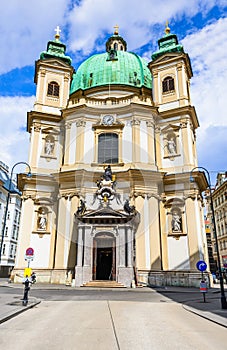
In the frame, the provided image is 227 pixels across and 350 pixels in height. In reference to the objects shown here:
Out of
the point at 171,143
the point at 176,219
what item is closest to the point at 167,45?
the point at 171,143

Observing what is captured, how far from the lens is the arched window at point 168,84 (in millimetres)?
32594

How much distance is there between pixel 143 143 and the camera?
2872cm

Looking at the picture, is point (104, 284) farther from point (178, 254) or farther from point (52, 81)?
point (52, 81)

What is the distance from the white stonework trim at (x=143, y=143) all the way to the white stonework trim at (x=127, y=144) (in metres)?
1.15

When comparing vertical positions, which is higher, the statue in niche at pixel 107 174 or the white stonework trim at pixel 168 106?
the white stonework trim at pixel 168 106

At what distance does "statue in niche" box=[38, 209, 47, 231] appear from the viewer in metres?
27.3

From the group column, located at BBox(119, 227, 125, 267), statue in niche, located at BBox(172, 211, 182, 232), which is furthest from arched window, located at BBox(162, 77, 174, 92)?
column, located at BBox(119, 227, 125, 267)

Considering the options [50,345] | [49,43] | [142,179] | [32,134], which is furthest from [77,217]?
[49,43]

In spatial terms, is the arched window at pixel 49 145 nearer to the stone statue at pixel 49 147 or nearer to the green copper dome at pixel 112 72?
the stone statue at pixel 49 147

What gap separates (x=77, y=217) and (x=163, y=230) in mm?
8170

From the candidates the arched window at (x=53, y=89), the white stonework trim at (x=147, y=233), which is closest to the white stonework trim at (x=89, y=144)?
the arched window at (x=53, y=89)

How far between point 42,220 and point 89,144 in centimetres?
868

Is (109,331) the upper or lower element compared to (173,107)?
lower

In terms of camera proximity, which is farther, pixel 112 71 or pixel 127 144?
pixel 112 71
